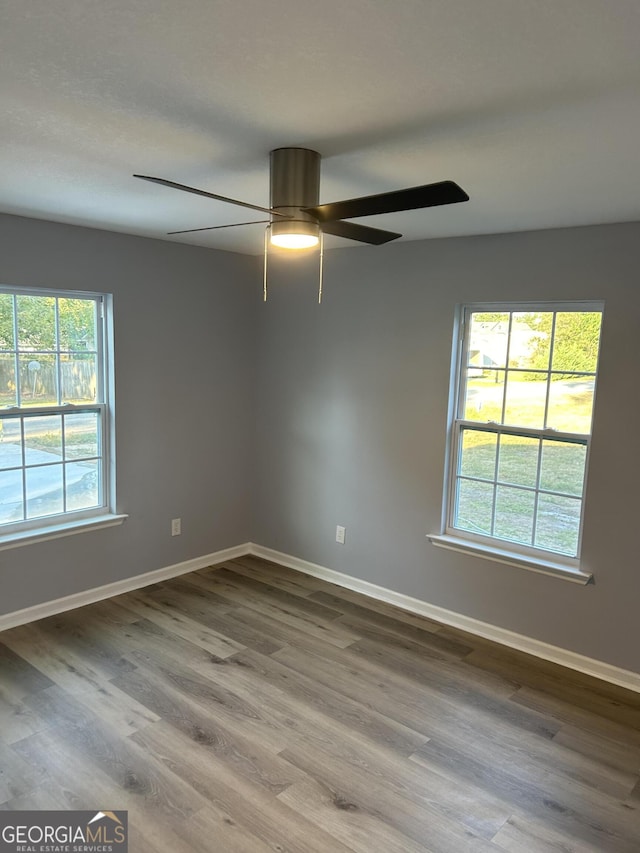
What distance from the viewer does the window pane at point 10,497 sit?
355cm

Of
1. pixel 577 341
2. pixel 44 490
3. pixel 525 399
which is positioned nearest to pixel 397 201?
pixel 577 341

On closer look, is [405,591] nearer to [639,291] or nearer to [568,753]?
[568,753]

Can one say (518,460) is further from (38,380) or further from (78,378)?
(38,380)

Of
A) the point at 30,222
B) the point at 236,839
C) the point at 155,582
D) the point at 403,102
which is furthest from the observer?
the point at 155,582

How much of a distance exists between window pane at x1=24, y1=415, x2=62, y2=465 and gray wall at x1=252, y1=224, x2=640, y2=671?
1564 mm

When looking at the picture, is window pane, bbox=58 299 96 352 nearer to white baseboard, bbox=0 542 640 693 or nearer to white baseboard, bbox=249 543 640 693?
white baseboard, bbox=0 542 640 693

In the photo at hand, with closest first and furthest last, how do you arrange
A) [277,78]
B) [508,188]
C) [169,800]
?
1. [277,78]
2. [169,800]
3. [508,188]

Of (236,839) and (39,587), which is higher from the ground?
(39,587)

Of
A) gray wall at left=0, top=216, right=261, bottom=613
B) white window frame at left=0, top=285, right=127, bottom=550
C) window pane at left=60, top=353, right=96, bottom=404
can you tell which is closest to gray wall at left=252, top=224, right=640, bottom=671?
gray wall at left=0, top=216, right=261, bottom=613

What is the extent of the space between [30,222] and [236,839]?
3.20 metres

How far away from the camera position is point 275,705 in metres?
2.90

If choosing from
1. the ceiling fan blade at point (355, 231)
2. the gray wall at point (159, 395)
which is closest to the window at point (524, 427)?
the ceiling fan blade at point (355, 231)

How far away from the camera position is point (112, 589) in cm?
404

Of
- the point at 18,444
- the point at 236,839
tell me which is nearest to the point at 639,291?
the point at 236,839
